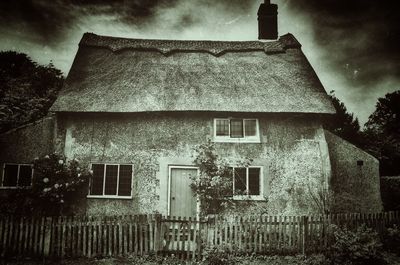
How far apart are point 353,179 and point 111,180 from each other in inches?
419

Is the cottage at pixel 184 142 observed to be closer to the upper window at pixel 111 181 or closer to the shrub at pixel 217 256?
the upper window at pixel 111 181

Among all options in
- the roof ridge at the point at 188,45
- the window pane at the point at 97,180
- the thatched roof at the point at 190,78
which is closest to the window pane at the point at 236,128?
the thatched roof at the point at 190,78

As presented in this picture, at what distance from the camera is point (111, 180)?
11312 mm

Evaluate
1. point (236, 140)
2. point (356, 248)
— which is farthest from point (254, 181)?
point (356, 248)

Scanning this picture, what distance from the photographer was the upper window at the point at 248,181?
1123cm

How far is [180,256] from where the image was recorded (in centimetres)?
802

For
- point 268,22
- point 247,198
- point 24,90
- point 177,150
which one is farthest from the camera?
point 24,90

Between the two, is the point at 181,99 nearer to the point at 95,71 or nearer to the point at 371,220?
the point at 95,71

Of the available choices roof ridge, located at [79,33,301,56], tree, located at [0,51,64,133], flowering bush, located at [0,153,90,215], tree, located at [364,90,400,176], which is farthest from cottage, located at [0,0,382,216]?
tree, located at [364,90,400,176]

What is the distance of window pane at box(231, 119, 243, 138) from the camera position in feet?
38.7

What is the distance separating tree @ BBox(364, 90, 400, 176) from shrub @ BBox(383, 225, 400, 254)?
14601 mm

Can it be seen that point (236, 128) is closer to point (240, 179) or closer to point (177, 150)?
point (240, 179)

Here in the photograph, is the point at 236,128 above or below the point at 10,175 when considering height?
above

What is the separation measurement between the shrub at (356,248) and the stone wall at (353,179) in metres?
4.81
